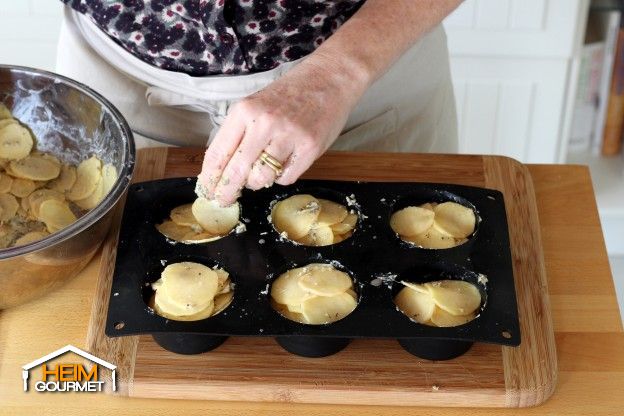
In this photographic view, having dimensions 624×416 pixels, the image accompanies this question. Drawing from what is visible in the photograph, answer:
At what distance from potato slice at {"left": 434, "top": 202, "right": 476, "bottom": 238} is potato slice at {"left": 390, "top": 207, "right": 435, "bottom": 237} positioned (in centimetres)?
1

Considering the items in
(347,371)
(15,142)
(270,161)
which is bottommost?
(347,371)

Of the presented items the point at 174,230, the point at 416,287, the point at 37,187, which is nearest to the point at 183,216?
the point at 174,230

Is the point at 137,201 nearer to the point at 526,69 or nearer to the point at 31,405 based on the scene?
the point at 31,405

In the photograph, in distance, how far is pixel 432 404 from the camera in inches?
43.8

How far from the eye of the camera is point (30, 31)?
2107mm

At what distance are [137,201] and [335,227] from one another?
11.5 inches

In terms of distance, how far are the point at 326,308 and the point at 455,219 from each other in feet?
0.84

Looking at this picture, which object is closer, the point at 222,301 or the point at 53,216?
the point at 222,301

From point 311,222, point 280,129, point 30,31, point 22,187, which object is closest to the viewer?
point 280,129

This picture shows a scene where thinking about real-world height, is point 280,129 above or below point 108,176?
above

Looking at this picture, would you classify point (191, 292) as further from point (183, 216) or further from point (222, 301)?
point (183, 216)

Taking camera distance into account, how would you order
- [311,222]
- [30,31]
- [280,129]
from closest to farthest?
[280,129] → [311,222] → [30,31]

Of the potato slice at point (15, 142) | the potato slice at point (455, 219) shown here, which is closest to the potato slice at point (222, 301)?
the potato slice at point (455, 219)

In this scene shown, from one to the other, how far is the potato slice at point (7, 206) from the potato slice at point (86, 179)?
81mm
